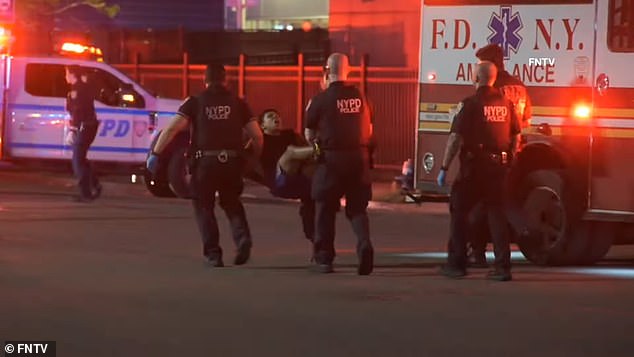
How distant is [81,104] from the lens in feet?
56.0

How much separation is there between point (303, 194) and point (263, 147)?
2.28 feet

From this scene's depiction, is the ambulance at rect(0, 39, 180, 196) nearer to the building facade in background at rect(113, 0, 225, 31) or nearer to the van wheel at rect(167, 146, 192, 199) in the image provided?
the van wheel at rect(167, 146, 192, 199)

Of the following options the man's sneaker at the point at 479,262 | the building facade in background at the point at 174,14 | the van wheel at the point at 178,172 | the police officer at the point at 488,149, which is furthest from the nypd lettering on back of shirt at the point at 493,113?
the building facade in background at the point at 174,14

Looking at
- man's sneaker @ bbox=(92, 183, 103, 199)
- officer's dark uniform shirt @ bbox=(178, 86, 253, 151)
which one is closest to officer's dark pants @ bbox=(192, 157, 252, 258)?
officer's dark uniform shirt @ bbox=(178, 86, 253, 151)

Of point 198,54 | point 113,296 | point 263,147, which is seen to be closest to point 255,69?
point 198,54

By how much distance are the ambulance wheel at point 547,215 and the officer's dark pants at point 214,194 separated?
8.37 feet

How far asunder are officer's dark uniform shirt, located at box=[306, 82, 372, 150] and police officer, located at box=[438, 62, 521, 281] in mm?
770

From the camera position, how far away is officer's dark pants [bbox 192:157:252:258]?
11.3 m

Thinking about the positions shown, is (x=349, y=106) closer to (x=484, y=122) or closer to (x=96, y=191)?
(x=484, y=122)

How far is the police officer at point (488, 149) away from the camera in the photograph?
422 inches

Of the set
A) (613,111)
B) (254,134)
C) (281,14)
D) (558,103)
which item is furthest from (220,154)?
(281,14)

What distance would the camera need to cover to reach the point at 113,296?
9.79m

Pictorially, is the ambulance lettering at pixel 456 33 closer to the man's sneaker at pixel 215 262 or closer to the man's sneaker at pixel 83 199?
the man's sneaker at pixel 215 262

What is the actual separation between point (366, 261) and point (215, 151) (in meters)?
1.55
